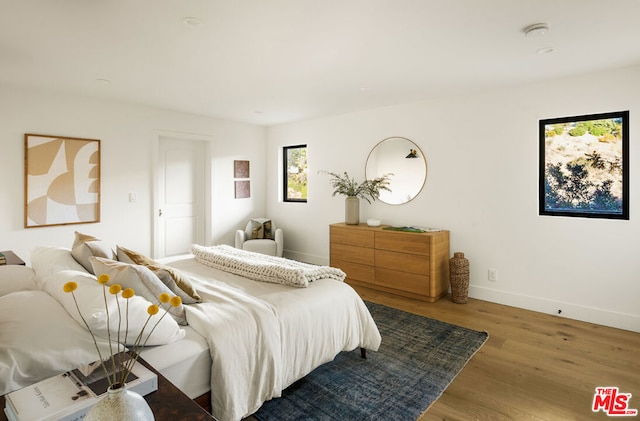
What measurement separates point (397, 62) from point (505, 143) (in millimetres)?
1588

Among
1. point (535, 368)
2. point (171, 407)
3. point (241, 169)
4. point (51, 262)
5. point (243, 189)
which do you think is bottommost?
point (535, 368)

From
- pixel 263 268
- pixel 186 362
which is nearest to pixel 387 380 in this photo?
pixel 263 268

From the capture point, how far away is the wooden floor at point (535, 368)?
204 cm

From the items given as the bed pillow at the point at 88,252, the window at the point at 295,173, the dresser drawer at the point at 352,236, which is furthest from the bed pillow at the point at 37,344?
the window at the point at 295,173

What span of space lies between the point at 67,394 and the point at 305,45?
2470 mm

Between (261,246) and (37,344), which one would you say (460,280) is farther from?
(37,344)

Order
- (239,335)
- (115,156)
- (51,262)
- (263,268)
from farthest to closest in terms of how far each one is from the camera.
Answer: (115,156), (263,268), (51,262), (239,335)

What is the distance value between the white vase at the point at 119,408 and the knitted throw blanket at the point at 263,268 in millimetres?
1482

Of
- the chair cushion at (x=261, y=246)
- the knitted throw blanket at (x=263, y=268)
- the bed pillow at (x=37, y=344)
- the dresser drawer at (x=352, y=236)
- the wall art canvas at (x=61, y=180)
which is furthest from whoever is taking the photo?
the chair cushion at (x=261, y=246)

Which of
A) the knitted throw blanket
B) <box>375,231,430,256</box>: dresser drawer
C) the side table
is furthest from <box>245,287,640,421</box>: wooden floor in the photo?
the side table

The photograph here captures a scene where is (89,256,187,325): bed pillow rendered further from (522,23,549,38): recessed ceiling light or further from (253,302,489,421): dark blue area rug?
(522,23,549,38): recessed ceiling light

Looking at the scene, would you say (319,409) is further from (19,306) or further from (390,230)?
(390,230)

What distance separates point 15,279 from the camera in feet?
6.68

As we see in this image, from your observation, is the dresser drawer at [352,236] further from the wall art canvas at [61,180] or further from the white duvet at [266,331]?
the wall art canvas at [61,180]
